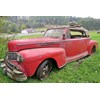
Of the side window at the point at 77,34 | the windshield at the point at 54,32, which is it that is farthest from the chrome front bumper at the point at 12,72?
the side window at the point at 77,34

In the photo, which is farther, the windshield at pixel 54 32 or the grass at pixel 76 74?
the windshield at pixel 54 32

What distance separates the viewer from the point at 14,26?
459 centimetres

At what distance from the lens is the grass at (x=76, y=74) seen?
435 centimetres

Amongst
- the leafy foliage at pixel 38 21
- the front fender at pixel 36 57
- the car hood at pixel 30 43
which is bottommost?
the front fender at pixel 36 57

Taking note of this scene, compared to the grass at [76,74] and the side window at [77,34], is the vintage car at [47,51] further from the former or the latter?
the grass at [76,74]

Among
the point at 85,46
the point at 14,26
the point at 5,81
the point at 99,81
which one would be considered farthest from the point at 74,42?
the point at 5,81

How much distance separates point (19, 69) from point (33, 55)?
365mm

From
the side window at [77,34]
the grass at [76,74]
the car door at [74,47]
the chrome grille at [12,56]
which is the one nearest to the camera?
the chrome grille at [12,56]

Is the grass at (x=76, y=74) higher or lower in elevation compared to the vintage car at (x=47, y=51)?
lower

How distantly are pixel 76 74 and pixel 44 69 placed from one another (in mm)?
679

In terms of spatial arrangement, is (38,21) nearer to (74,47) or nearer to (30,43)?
(30,43)

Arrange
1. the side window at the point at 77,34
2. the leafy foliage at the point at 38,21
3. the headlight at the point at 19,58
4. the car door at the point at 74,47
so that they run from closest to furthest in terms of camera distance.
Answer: the headlight at the point at 19,58, the leafy foliage at the point at 38,21, the car door at the point at 74,47, the side window at the point at 77,34

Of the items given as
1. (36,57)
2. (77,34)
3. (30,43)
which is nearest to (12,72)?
(36,57)
